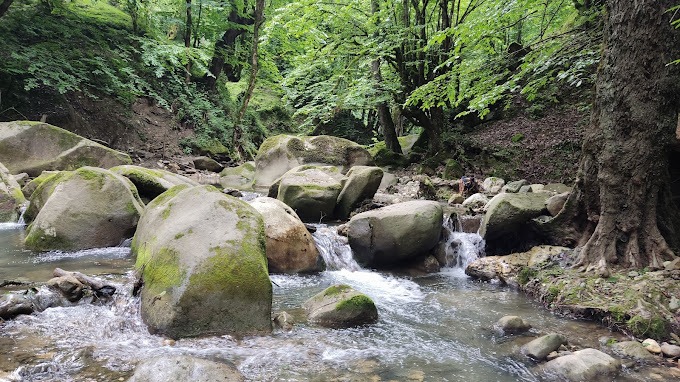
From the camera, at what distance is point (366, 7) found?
15.0 meters

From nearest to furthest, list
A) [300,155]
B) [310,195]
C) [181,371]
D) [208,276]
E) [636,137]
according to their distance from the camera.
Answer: [181,371]
[208,276]
[636,137]
[310,195]
[300,155]

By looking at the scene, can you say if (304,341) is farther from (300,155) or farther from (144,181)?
(300,155)

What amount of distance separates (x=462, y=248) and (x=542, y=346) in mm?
3719

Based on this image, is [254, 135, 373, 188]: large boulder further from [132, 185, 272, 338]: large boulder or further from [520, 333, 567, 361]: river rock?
[520, 333, 567, 361]: river rock

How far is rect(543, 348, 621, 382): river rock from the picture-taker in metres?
3.46

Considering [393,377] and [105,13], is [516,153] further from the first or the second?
[105,13]

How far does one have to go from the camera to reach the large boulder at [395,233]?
7.03m

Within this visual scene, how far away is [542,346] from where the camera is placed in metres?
3.93

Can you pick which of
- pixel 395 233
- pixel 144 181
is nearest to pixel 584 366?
pixel 395 233

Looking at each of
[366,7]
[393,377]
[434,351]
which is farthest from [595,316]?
[366,7]

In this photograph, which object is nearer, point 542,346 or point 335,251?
point 542,346

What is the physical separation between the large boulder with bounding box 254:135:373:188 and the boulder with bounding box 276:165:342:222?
12.4ft

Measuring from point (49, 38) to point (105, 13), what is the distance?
3.86m

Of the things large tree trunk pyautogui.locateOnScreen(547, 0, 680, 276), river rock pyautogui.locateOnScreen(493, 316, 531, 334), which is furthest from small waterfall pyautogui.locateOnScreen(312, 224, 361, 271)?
large tree trunk pyautogui.locateOnScreen(547, 0, 680, 276)
